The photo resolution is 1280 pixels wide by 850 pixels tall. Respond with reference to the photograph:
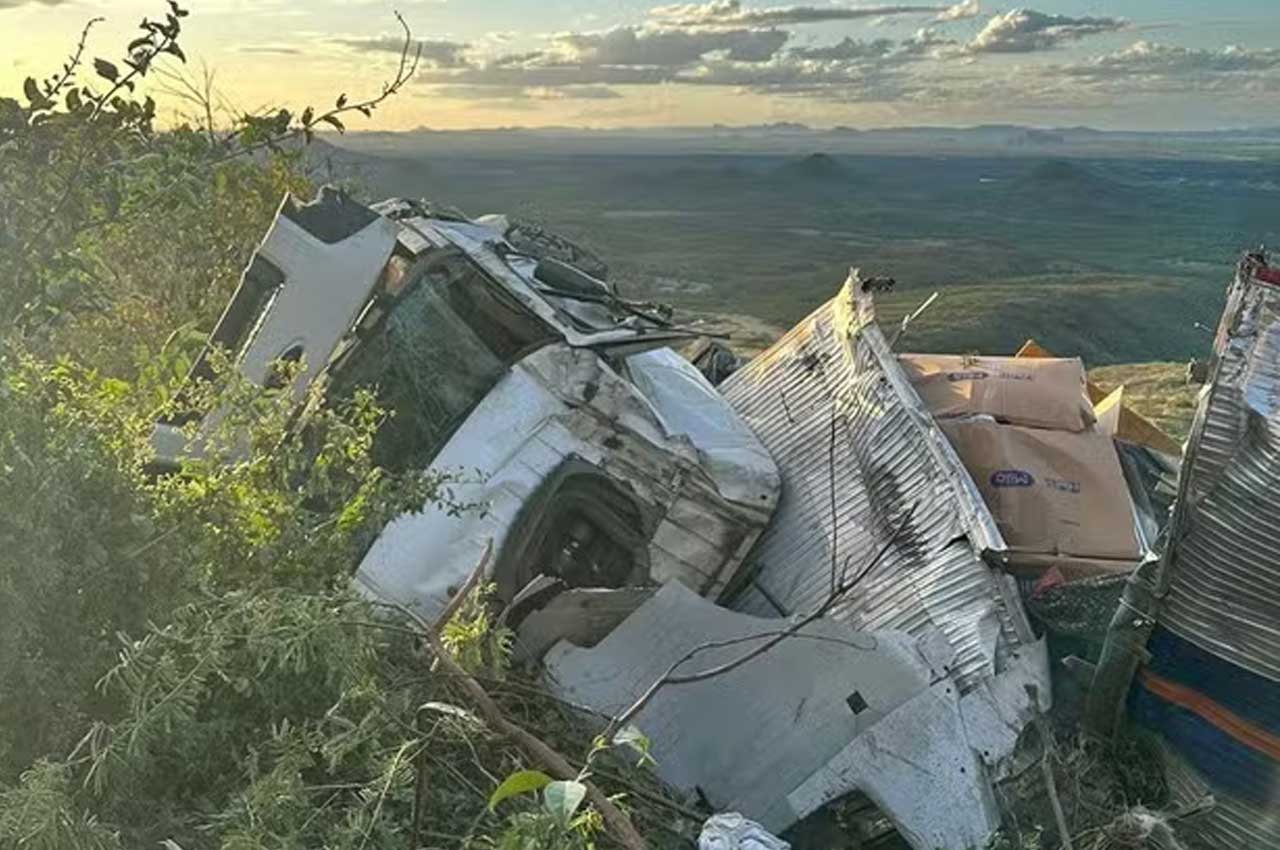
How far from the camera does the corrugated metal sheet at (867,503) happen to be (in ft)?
13.8

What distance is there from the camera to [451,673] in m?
2.72

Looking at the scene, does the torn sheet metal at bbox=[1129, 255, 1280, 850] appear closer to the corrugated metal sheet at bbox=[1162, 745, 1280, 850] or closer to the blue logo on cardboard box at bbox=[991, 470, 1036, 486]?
the corrugated metal sheet at bbox=[1162, 745, 1280, 850]

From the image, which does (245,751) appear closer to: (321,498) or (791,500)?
(321,498)

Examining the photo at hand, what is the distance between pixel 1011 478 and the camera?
201 inches

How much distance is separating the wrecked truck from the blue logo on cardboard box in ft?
1.25

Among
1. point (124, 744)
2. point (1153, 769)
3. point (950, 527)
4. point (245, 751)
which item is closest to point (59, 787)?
point (124, 744)

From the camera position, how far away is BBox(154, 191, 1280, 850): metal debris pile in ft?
11.5

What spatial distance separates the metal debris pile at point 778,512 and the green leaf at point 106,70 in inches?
49.6

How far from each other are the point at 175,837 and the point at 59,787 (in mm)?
236

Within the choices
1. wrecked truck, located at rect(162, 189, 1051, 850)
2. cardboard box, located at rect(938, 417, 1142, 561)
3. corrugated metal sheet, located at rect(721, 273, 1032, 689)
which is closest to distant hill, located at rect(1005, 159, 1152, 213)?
corrugated metal sheet, located at rect(721, 273, 1032, 689)

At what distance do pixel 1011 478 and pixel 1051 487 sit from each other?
0.52 ft

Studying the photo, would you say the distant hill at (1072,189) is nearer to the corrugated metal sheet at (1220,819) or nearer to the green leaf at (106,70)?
the corrugated metal sheet at (1220,819)

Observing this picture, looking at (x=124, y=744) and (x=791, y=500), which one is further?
(x=791, y=500)

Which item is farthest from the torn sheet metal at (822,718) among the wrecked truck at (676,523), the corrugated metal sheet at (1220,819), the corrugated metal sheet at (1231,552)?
the corrugated metal sheet at (1231,552)
